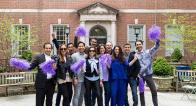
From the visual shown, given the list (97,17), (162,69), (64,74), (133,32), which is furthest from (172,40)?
(64,74)

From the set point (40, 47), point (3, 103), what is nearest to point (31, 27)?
point (40, 47)

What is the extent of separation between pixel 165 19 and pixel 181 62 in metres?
2.79

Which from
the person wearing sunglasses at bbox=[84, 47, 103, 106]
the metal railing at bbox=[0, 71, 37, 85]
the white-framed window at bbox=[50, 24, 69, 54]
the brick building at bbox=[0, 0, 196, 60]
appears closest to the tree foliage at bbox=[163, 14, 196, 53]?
the brick building at bbox=[0, 0, 196, 60]

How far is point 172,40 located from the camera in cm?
2458

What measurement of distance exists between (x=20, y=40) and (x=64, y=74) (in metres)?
13.5

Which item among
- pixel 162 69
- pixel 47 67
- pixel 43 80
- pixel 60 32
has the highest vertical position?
pixel 60 32

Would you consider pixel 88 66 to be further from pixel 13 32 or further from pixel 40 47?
pixel 40 47

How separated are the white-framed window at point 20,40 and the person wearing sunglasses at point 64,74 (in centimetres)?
1263

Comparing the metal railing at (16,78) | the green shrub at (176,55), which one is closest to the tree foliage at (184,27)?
the green shrub at (176,55)

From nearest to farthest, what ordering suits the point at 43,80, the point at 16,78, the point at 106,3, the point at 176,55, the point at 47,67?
the point at 47,67
the point at 43,80
the point at 16,78
the point at 176,55
the point at 106,3

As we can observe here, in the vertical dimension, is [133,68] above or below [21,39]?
below

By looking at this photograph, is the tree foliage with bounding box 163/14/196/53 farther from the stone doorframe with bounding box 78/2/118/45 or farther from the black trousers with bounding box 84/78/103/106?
the black trousers with bounding box 84/78/103/106

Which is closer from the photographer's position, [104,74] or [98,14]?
[104,74]

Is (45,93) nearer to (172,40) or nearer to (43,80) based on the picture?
(43,80)
